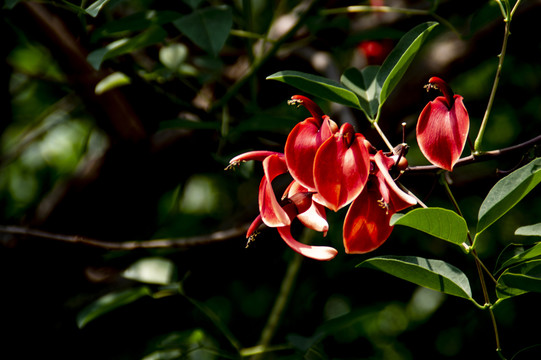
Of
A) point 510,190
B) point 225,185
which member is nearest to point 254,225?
point 510,190

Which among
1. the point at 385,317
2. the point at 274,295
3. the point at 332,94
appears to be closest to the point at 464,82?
the point at 385,317

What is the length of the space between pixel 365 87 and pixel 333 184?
21 cm

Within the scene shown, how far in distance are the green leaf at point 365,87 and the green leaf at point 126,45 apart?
1.09 ft

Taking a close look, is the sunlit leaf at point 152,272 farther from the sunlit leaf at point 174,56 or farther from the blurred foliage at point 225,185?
the sunlit leaf at point 174,56

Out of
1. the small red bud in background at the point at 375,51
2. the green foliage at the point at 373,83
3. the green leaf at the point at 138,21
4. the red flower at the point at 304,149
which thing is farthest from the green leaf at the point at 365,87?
the small red bud in background at the point at 375,51

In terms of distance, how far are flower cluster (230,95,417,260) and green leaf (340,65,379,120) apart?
0.34ft

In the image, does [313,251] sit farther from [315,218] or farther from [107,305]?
[107,305]

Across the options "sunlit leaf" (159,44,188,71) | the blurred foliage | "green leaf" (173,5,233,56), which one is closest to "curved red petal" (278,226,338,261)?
"green leaf" (173,5,233,56)

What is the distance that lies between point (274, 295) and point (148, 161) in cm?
55

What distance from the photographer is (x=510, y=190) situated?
47 centimetres

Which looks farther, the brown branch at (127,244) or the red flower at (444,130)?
the brown branch at (127,244)

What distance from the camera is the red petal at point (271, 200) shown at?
0.48 metres

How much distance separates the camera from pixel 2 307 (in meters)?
1.22

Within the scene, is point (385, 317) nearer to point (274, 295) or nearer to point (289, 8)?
point (274, 295)
